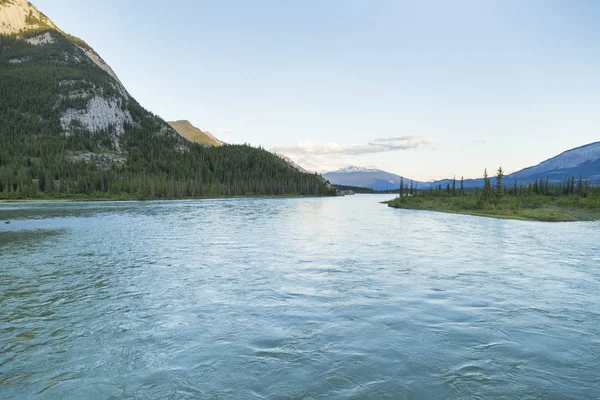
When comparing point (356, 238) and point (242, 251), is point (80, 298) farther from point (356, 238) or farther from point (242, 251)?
point (356, 238)

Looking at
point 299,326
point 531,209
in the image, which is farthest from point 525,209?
point 299,326

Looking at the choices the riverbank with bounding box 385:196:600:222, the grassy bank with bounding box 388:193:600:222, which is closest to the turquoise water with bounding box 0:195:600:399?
the riverbank with bounding box 385:196:600:222

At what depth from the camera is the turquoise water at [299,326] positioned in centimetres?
1110

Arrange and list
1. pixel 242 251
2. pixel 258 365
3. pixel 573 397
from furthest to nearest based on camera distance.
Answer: pixel 242 251, pixel 258 365, pixel 573 397

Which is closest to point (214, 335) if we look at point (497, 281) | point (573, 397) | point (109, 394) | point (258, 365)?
point (258, 365)

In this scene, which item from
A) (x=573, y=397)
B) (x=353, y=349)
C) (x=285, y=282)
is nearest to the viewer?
(x=573, y=397)

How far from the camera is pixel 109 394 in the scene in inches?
411

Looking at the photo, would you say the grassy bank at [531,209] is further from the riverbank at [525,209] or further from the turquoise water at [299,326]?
the turquoise water at [299,326]

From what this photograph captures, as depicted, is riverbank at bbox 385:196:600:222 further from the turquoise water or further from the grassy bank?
the turquoise water

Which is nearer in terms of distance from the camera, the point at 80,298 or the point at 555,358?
the point at 555,358

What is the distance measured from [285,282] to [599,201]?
104147 mm

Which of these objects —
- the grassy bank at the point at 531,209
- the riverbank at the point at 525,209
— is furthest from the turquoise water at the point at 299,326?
the grassy bank at the point at 531,209

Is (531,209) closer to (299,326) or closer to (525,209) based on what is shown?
(525,209)

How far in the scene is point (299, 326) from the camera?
632 inches
